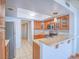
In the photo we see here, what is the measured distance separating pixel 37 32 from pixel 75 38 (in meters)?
5.85

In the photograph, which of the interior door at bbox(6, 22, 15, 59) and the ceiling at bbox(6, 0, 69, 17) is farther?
the interior door at bbox(6, 22, 15, 59)

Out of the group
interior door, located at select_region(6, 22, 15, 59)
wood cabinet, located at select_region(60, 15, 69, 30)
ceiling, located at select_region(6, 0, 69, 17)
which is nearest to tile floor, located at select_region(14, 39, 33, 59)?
interior door, located at select_region(6, 22, 15, 59)

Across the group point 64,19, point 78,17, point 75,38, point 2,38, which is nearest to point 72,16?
point 78,17

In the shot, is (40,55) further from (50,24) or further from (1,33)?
(50,24)

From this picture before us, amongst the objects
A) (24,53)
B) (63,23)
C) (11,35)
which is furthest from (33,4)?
(63,23)

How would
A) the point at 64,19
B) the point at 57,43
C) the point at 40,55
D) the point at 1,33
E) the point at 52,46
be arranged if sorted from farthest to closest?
the point at 64,19 → the point at 57,43 → the point at 52,46 → the point at 40,55 → the point at 1,33

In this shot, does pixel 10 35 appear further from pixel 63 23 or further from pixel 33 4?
pixel 63 23

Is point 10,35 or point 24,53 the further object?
point 24,53

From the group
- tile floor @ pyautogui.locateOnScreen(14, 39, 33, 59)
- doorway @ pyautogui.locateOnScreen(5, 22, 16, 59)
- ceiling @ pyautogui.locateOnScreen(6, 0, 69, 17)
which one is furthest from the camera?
tile floor @ pyautogui.locateOnScreen(14, 39, 33, 59)

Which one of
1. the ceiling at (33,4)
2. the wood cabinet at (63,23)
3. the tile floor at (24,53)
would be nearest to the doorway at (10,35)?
the tile floor at (24,53)

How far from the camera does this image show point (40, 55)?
10.6ft

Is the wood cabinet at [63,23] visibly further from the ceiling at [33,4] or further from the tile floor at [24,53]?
the ceiling at [33,4]

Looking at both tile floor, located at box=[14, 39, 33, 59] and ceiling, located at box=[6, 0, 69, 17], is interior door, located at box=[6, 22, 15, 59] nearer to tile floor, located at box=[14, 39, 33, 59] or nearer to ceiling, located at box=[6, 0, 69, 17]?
tile floor, located at box=[14, 39, 33, 59]

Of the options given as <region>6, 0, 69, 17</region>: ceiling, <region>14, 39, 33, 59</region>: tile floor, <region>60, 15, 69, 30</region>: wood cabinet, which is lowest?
<region>14, 39, 33, 59</region>: tile floor
